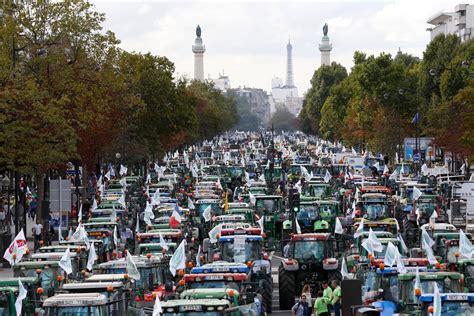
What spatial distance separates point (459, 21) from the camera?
17525cm

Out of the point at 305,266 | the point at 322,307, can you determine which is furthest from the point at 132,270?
the point at 305,266

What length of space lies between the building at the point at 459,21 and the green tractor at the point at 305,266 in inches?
5073

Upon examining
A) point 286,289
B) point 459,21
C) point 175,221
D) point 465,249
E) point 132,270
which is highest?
point 459,21

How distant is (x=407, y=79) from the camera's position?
399 feet

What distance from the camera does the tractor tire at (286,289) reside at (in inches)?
1171

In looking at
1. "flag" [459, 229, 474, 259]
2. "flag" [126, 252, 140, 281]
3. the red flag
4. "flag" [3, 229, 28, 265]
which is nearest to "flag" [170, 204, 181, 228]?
the red flag

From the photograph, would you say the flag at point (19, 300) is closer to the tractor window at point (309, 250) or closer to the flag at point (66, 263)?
the flag at point (66, 263)

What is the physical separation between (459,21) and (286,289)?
489 ft

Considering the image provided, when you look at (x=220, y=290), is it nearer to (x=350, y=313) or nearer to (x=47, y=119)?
(x=350, y=313)

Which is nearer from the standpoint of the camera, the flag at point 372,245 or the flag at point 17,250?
the flag at point 372,245

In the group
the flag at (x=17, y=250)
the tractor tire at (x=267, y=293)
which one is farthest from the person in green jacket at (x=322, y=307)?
the flag at (x=17, y=250)

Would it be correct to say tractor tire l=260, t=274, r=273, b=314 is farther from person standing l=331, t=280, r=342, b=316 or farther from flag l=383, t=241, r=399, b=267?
A: person standing l=331, t=280, r=342, b=316

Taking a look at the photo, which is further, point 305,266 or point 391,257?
point 305,266

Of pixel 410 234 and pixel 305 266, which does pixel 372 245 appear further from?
pixel 410 234
